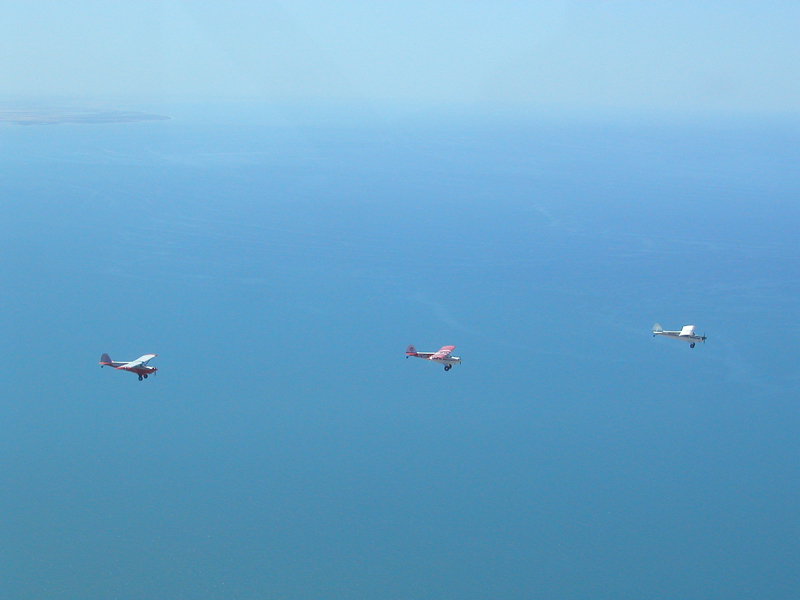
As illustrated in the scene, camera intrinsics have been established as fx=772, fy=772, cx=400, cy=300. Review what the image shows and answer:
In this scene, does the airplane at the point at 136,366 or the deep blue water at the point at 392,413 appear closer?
the airplane at the point at 136,366

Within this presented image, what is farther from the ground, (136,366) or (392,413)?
(136,366)

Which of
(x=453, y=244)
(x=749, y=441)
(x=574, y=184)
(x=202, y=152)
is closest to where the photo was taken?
(x=749, y=441)

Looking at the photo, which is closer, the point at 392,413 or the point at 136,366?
the point at 136,366

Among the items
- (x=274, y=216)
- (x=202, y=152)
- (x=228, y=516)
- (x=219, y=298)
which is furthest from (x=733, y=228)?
(x=202, y=152)

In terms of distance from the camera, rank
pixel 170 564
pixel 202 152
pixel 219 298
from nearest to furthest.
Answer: pixel 170 564, pixel 219 298, pixel 202 152

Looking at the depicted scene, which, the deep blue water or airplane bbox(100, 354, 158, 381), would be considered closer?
airplane bbox(100, 354, 158, 381)

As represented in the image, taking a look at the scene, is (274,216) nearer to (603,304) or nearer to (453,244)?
(453,244)

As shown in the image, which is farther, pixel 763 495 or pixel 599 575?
pixel 763 495

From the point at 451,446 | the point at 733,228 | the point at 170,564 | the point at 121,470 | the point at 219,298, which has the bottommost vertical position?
the point at 170,564
